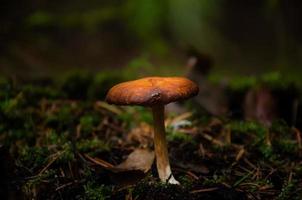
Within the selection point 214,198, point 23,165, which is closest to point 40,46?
point 23,165

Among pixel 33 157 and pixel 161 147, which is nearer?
pixel 161 147

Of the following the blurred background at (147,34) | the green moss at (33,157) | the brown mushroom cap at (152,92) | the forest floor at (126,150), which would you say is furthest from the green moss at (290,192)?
the blurred background at (147,34)

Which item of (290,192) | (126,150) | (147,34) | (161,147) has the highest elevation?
(147,34)

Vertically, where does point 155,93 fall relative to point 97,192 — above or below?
above

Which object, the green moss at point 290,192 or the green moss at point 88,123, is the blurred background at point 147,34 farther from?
the green moss at point 290,192

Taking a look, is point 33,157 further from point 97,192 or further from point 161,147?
point 161,147

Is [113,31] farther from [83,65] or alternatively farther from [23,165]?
[23,165]

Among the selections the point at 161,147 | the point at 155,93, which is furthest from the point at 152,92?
the point at 161,147

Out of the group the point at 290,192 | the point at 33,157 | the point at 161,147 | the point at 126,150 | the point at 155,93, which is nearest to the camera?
the point at 155,93
